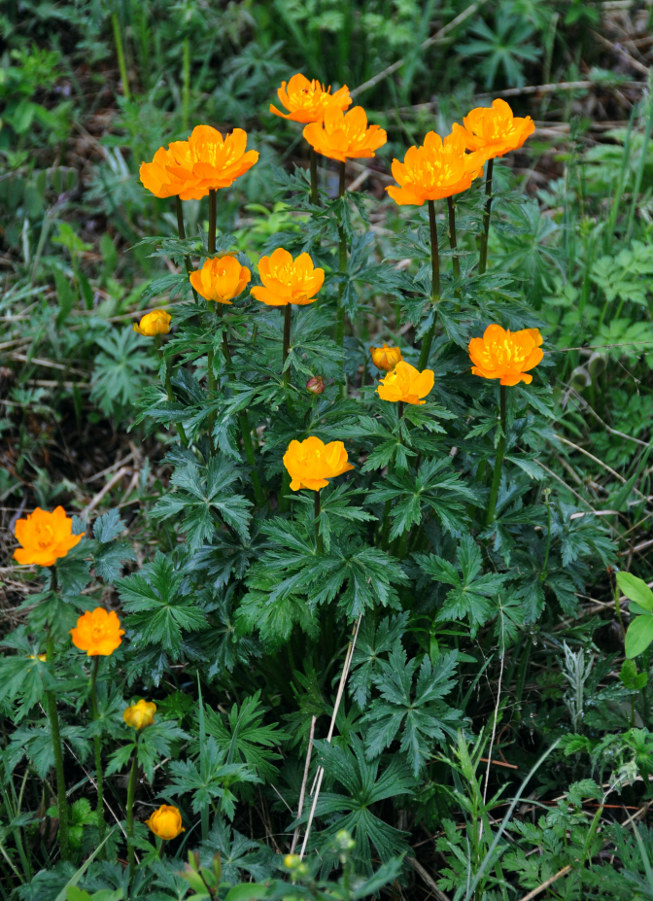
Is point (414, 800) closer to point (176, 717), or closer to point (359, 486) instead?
point (176, 717)

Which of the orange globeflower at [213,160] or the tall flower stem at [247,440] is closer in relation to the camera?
the orange globeflower at [213,160]

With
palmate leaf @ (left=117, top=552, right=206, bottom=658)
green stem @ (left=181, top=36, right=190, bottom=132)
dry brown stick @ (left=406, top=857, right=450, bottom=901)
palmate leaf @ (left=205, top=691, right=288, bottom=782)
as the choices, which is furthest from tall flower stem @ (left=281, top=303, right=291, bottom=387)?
green stem @ (left=181, top=36, right=190, bottom=132)

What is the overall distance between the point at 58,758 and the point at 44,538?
0.52 meters

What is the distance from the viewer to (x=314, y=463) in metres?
1.58

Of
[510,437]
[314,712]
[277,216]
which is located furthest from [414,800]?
[277,216]

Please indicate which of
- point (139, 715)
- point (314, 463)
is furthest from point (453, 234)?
point (139, 715)

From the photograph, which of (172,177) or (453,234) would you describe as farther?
(453,234)

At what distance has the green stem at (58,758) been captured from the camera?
1.61 m

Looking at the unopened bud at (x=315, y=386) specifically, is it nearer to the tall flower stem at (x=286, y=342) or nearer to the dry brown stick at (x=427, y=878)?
the tall flower stem at (x=286, y=342)

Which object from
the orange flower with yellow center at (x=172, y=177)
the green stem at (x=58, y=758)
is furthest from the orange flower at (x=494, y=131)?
the green stem at (x=58, y=758)

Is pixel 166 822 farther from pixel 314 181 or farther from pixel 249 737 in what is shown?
pixel 314 181

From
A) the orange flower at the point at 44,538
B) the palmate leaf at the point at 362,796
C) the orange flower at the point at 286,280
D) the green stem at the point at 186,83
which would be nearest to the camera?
the orange flower at the point at 44,538

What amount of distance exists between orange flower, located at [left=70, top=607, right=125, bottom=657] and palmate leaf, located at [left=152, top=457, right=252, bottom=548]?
0.25m

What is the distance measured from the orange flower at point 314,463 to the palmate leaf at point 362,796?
59 centimetres
